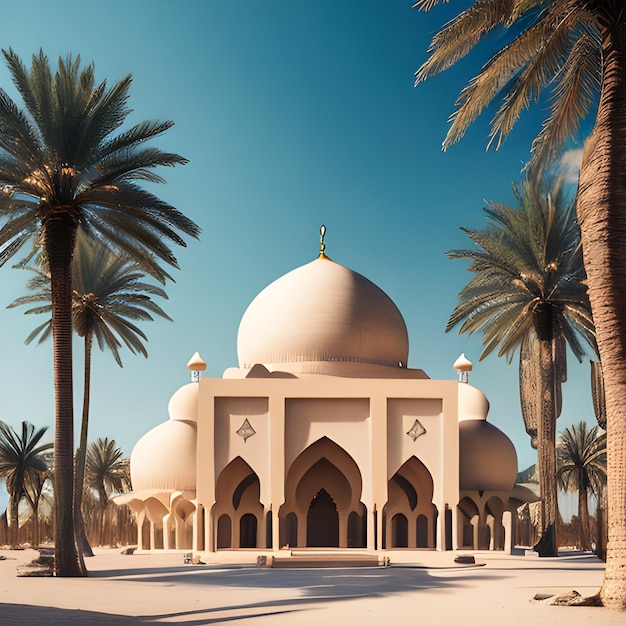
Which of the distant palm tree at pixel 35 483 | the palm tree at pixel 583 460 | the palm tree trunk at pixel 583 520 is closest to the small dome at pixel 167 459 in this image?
the distant palm tree at pixel 35 483

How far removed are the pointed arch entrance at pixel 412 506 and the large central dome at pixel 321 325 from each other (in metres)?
3.91

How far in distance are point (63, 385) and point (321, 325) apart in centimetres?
1445

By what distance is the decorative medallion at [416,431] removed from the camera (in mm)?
31109

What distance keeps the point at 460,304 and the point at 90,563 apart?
1463 centimetres

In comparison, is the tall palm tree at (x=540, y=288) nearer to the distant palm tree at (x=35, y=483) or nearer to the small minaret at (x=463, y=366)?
the small minaret at (x=463, y=366)

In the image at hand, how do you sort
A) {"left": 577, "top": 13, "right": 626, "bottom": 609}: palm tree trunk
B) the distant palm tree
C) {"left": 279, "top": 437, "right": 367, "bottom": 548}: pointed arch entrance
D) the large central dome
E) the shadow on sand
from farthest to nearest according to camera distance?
the distant palm tree, the large central dome, {"left": 279, "top": 437, "right": 367, "bottom": 548}: pointed arch entrance, {"left": 577, "top": 13, "right": 626, "bottom": 609}: palm tree trunk, the shadow on sand

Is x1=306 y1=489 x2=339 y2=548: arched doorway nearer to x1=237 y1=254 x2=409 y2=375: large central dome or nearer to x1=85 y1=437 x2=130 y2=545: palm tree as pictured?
x1=237 y1=254 x2=409 y2=375: large central dome

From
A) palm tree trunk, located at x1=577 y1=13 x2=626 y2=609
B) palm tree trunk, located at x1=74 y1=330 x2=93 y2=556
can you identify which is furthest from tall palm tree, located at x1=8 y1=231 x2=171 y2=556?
palm tree trunk, located at x1=577 y1=13 x2=626 y2=609

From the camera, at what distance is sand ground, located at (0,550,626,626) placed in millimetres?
11758

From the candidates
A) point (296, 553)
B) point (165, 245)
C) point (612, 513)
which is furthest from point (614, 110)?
point (296, 553)

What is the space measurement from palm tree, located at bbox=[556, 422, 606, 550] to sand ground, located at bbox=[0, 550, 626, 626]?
73.5ft

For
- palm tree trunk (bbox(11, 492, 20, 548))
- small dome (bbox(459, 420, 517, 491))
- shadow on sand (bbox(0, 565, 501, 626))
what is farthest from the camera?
palm tree trunk (bbox(11, 492, 20, 548))

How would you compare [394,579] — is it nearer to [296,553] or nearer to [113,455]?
[296,553]

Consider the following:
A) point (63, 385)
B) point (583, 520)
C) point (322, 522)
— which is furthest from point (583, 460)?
point (63, 385)
